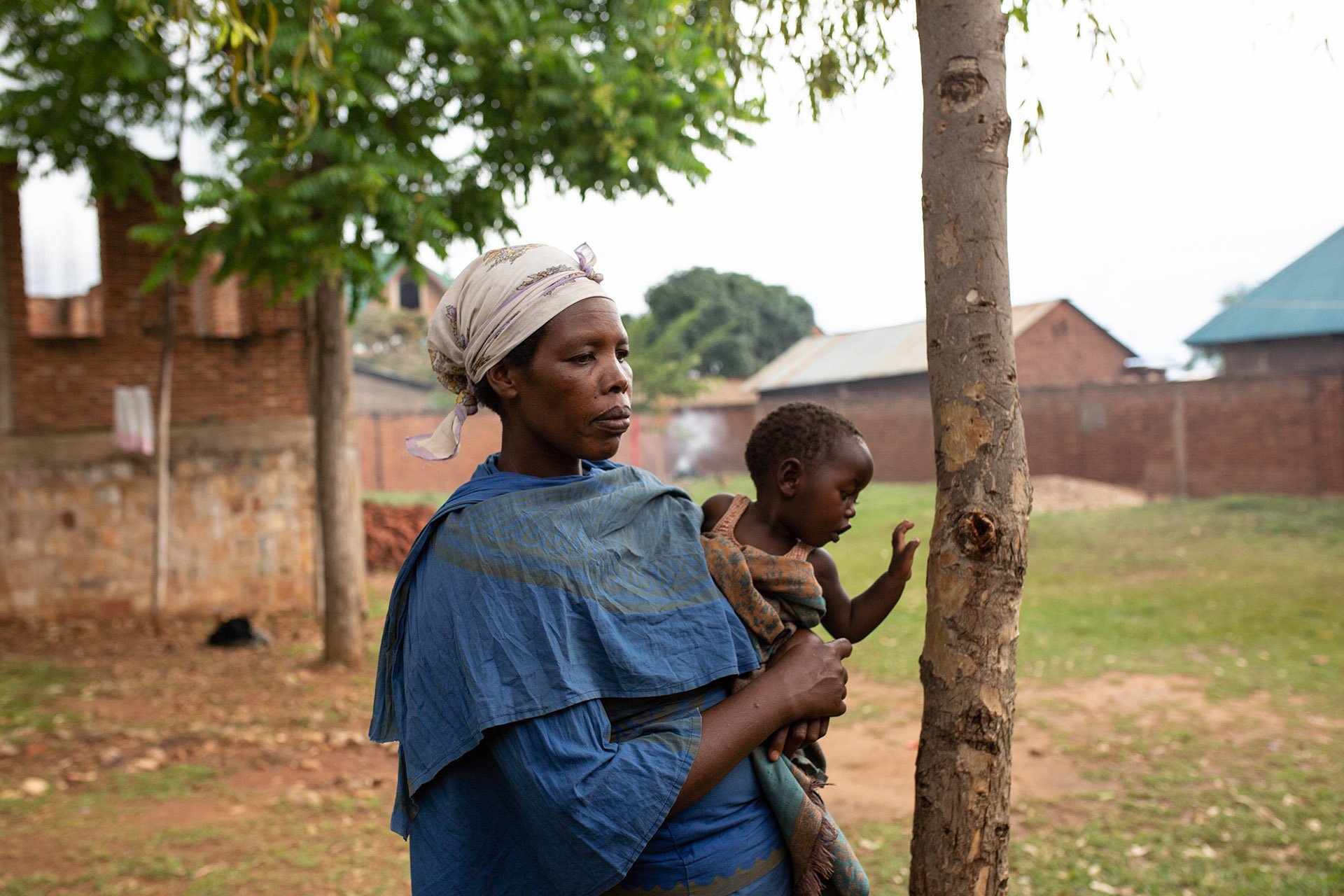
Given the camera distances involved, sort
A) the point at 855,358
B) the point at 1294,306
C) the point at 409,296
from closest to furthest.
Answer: the point at 855,358 < the point at 1294,306 < the point at 409,296

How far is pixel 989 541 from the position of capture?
177cm

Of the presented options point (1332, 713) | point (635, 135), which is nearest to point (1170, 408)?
point (1332, 713)

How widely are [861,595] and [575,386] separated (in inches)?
28.9

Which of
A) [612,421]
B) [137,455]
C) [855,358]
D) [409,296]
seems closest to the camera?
[612,421]

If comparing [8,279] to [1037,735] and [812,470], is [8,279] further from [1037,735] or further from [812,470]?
[812,470]

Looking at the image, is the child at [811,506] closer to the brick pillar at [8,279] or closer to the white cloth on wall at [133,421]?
the white cloth on wall at [133,421]

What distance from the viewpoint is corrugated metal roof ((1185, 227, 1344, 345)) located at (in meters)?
21.7

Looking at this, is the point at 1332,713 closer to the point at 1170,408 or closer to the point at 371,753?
the point at 371,753

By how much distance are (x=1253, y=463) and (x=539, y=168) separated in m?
15.7

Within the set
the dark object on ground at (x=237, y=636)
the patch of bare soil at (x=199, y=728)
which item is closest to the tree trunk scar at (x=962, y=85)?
the patch of bare soil at (x=199, y=728)

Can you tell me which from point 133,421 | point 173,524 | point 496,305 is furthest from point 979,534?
point 173,524

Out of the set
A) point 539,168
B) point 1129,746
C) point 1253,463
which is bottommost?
point 1129,746

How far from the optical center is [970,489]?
1799 mm

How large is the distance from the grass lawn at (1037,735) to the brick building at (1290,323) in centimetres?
1367
